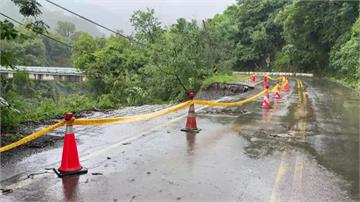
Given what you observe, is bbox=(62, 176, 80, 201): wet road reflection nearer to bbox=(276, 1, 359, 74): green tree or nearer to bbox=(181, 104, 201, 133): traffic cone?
bbox=(181, 104, 201, 133): traffic cone

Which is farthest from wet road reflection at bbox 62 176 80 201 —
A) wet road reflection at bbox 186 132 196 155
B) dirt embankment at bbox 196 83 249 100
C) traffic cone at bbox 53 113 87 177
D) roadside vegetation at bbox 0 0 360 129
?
dirt embankment at bbox 196 83 249 100

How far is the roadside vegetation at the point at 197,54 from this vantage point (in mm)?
32562

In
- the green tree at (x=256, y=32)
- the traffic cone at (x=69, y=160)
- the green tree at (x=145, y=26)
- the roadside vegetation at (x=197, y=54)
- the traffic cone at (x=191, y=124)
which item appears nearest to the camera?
the traffic cone at (x=69, y=160)

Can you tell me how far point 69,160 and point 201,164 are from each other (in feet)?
7.61

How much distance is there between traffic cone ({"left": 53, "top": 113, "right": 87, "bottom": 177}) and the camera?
21.0 feet

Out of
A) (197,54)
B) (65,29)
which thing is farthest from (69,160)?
(65,29)

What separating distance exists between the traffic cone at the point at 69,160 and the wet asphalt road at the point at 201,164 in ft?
0.50

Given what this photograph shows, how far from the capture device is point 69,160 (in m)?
6.46

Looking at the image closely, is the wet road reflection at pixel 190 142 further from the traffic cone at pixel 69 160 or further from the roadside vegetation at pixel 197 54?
the roadside vegetation at pixel 197 54

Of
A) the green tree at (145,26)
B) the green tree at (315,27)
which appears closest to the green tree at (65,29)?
the green tree at (145,26)

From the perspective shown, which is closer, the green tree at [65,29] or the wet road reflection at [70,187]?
→ the wet road reflection at [70,187]

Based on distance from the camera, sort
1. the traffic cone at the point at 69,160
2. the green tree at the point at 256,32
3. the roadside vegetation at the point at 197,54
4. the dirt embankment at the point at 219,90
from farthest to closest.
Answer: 1. the green tree at the point at 256,32
2. the roadside vegetation at the point at 197,54
3. the dirt embankment at the point at 219,90
4. the traffic cone at the point at 69,160

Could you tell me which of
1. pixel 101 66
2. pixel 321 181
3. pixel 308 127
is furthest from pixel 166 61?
pixel 321 181

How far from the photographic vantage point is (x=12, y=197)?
17.4ft
